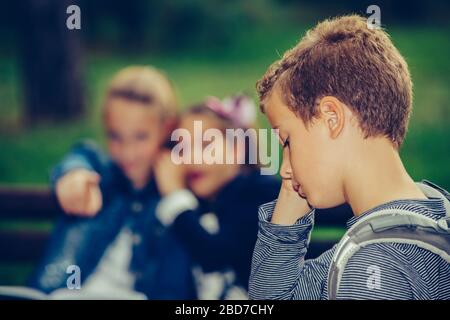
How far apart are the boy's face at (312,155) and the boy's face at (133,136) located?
588mm

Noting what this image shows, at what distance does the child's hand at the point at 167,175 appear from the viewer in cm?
191

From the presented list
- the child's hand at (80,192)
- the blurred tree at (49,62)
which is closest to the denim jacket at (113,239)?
the child's hand at (80,192)

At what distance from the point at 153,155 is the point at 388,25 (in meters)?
0.73

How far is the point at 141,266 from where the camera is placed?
6.25 ft

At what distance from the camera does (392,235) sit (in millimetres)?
1131

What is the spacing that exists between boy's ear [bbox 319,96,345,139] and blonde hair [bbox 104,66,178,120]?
659mm

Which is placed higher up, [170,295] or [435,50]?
[435,50]

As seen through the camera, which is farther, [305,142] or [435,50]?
[435,50]

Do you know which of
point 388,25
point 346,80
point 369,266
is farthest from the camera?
point 388,25

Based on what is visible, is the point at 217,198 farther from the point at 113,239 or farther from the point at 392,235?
the point at 392,235

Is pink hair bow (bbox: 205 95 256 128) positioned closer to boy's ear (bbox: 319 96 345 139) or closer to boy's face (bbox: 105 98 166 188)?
boy's face (bbox: 105 98 166 188)

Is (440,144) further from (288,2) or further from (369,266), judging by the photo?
(369,266)

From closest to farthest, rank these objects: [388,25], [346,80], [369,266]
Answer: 1. [369,266]
2. [346,80]
3. [388,25]

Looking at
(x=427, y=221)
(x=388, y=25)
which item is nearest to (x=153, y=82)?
(x=388, y=25)
